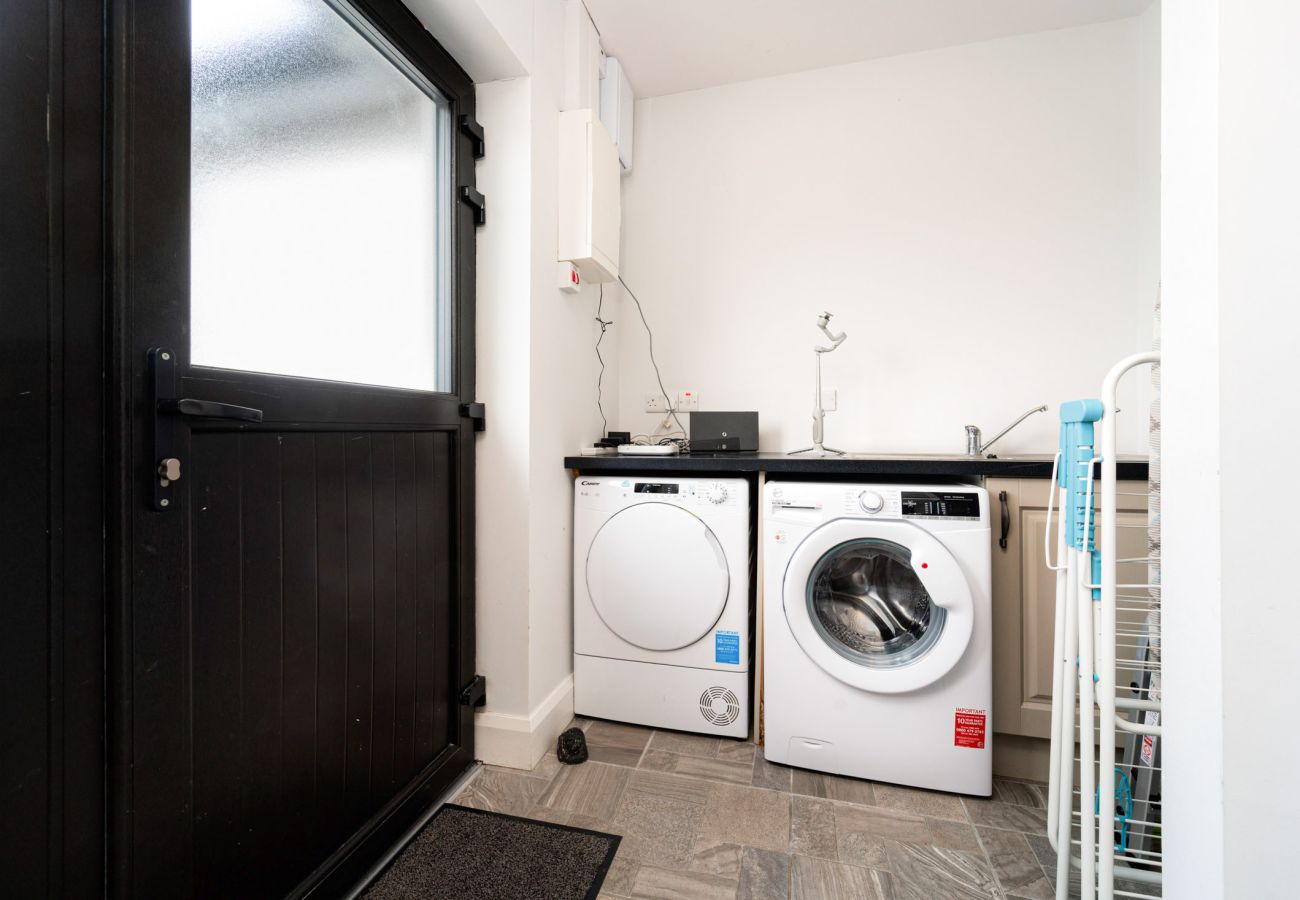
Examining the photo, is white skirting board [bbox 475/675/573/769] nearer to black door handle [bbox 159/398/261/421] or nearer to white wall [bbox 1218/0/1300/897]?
black door handle [bbox 159/398/261/421]

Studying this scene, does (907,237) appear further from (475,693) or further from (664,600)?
(475,693)

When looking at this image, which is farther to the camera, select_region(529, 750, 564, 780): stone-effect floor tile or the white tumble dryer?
the white tumble dryer

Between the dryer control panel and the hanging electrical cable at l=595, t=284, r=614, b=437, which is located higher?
the hanging electrical cable at l=595, t=284, r=614, b=437

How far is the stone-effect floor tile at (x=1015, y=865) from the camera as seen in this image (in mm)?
1207

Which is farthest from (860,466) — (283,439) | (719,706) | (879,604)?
(283,439)

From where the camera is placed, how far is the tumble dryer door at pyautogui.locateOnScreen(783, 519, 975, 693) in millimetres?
1492

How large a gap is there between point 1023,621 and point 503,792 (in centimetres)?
161

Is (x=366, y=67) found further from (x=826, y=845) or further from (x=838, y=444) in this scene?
(x=826, y=845)

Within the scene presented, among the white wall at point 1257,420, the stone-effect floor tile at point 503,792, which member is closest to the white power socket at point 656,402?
the stone-effect floor tile at point 503,792

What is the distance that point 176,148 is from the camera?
84 centimetres

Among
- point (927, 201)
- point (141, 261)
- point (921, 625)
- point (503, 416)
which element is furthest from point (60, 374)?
point (927, 201)

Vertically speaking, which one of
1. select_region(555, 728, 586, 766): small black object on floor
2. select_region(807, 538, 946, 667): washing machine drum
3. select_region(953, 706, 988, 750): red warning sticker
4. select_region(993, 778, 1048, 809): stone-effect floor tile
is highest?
select_region(807, 538, 946, 667): washing machine drum

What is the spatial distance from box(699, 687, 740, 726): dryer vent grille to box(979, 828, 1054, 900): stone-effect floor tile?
0.72 metres

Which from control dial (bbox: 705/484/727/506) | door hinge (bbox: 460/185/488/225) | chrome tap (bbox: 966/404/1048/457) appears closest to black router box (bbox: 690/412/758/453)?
control dial (bbox: 705/484/727/506)
